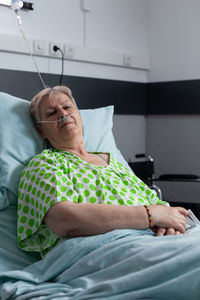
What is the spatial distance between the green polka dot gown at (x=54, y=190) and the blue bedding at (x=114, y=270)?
16 centimetres

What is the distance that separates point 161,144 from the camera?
12.5ft

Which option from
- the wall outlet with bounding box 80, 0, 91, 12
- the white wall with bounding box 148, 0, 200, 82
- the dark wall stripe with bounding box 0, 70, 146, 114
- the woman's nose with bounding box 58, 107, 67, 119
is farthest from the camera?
the white wall with bounding box 148, 0, 200, 82

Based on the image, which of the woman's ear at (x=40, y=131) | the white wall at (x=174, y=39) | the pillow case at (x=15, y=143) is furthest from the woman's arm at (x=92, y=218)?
the white wall at (x=174, y=39)

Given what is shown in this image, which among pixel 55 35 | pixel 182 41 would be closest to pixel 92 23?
pixel 55 35

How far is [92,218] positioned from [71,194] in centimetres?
14

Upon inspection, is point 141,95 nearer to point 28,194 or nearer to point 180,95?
point 180,95

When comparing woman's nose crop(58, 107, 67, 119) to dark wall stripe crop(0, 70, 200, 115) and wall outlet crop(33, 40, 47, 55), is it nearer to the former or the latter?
dark wall stripe crop(0, 70, 200, 115)

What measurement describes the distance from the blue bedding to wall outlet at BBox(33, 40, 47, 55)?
160 centimetres

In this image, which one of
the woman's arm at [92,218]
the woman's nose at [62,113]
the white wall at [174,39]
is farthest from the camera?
the white wall at [174,39]

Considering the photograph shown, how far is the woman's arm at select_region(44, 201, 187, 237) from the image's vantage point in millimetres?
1756

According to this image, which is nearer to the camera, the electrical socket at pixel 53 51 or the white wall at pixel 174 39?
the electrical socket at pixel 53 51

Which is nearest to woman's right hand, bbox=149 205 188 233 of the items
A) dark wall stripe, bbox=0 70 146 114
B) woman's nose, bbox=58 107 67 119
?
woman's nose, bbox=58 107 67 119

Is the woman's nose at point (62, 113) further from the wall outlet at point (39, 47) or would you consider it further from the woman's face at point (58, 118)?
the wall outlet at point (39, 47)

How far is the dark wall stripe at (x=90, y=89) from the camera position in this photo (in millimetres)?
2871
